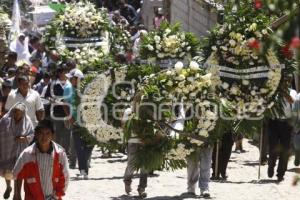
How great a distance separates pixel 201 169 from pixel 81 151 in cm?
301

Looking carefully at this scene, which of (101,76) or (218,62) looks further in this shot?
(101,76)

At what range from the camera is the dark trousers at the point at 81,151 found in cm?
1658

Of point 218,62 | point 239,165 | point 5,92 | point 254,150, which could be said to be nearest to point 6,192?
point 5,92

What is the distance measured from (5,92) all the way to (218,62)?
333 centimetres

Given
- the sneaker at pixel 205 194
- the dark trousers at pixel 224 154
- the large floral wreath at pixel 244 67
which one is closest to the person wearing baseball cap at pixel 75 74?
the dark trousers at pixel 224 154

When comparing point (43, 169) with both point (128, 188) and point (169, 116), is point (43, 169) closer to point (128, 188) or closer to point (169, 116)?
point (169, 116)

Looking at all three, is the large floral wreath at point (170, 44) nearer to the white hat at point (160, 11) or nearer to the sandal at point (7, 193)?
the sandal at point (7, 193)

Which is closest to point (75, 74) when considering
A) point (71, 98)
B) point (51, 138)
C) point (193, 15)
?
point (71, 98)

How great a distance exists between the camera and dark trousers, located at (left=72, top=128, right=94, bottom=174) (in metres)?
16.6

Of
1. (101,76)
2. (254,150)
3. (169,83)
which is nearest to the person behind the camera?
(169,83)

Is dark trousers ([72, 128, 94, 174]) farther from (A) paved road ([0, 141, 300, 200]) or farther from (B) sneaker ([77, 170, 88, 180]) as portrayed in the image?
(A) paved road ([0, 141, 300, 200])

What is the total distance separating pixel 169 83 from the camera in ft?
44.6

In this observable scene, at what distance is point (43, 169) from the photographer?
10094 mm

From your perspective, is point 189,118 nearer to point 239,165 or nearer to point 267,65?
point 267,65
